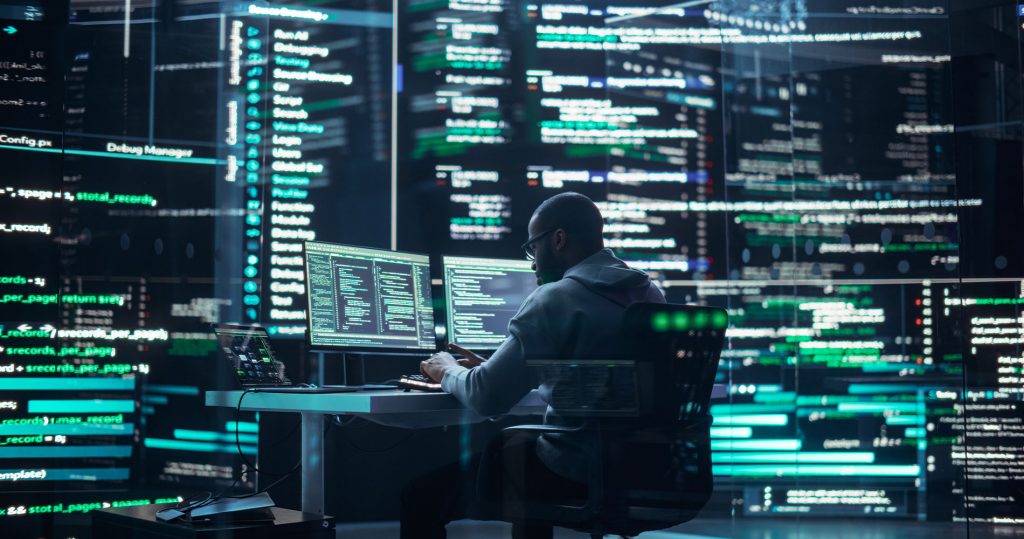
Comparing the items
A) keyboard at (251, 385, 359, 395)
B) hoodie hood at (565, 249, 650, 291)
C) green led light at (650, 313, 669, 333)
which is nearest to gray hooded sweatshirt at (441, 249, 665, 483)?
hoodie hood at (565, 249, 650, 291)

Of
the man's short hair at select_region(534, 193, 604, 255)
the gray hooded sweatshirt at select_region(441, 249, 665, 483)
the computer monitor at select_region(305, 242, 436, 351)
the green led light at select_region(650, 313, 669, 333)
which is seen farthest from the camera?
the computer monitor at select_region(305, 242, 436, 351)

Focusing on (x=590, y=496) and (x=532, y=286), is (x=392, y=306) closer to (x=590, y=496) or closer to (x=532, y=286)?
(x=532, y=286)

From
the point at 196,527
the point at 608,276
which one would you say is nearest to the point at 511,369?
the point at 608,276

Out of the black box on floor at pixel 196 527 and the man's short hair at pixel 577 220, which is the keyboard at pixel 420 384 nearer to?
the black box on floor at pixel 196 527

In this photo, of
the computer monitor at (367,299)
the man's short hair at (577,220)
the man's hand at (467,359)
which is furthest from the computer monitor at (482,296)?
the man's short hair at (577,220)

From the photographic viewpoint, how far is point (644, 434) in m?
2.38

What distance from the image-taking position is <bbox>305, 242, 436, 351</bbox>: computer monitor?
307 cm

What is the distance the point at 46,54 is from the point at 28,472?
1.51 metres

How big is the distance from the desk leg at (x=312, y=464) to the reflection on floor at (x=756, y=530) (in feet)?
4.63

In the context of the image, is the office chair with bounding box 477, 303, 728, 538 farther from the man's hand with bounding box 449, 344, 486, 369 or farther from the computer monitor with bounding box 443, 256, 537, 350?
the computer monitor with bounding box 443, 256, 537, 350

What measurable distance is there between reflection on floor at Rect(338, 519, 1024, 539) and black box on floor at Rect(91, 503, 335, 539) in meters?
1.56

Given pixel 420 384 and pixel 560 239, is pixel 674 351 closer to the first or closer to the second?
pixel 560 239

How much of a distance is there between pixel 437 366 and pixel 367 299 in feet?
1.67

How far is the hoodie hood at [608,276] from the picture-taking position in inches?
99.9
